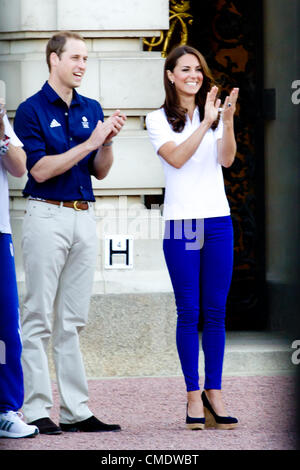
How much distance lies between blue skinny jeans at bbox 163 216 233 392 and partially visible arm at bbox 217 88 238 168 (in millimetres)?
311

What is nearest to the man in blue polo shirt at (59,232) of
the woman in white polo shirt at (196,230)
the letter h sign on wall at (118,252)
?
the woman in white polo shirt at (196,230)

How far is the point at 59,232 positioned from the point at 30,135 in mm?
494

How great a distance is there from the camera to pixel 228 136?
4656 mm

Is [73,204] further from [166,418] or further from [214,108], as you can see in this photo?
[166,418]

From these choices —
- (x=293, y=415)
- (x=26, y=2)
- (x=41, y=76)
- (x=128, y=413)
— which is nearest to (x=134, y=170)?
(x=41, y=76)

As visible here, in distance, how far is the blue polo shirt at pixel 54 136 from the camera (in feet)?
15.0

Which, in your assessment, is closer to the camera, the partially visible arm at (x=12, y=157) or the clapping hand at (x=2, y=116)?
the clapping hand at (x=2, y=116)

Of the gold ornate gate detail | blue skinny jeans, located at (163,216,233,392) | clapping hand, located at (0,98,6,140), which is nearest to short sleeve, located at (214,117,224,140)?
blue skinny jeans, located at (163,216,233,392)

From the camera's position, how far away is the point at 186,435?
4570 millimetres

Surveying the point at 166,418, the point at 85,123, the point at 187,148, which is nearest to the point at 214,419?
the point at 166,418

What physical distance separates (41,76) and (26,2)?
550 mm

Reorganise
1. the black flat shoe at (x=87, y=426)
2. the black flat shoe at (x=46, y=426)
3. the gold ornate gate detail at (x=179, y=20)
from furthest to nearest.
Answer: the gold ornate gate detail at (x=179, y=20), the black flat shoe at (x=87, y=426), the black flat shoe at (x=46, y=426)

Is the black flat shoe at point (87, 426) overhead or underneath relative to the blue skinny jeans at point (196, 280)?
underneath

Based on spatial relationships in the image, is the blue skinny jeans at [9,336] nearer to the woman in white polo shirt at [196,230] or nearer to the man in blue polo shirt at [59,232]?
the man in blue polo shirt at [59,232]
